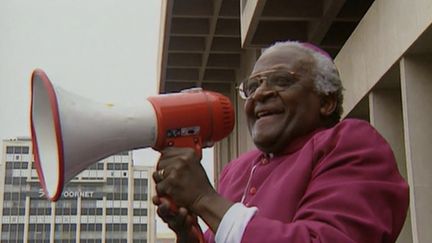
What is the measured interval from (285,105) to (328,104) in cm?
20

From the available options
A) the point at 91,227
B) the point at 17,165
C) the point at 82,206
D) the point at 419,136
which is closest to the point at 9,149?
the point at 17,165

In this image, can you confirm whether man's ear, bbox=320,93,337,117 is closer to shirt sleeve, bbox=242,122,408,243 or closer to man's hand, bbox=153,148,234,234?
shirt sleeve, bbox=242,122,408,243

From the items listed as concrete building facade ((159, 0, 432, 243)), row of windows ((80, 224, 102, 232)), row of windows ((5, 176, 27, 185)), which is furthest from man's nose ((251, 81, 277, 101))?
row of windows ((5, 176, 27, 185))

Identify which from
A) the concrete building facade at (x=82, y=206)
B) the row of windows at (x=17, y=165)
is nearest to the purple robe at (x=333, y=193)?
the concrete building facade at (x=82, y=206)

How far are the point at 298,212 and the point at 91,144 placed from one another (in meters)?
0.74

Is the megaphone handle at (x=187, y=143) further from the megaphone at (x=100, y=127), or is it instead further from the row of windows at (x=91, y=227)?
the row of windows at (x=91, y=227)

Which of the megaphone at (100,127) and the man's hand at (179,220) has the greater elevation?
the megaphone at (100,127)

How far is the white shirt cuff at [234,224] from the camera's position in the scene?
84.4 inches

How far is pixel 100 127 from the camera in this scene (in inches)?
97.3

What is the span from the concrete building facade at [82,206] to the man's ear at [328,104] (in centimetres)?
10538

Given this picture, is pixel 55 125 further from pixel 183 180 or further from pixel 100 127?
pixel 183 180

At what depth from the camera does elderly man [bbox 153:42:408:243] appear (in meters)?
2.14

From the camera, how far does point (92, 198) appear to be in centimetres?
11181

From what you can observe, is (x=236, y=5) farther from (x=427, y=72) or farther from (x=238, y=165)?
(x=238, y=165)
